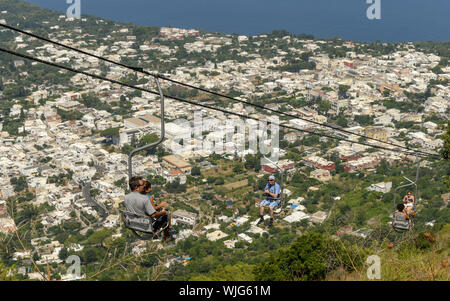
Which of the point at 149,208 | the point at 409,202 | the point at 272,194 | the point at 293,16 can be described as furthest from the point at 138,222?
the point at 293,16

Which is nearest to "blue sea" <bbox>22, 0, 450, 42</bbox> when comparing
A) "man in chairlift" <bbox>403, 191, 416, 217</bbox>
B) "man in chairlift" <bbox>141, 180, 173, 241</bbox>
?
"man in chairlift" <bbox>403, 191, 416, 217</bbox>

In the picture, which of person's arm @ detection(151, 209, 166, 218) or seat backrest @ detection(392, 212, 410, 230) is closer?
person's arm @ detection(151, 209, 166, 218)

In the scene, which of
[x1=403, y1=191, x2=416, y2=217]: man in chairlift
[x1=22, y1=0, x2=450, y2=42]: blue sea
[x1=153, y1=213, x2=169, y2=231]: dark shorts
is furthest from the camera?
[x1=22, y1=0, x2=450, y2=42]: blue sea

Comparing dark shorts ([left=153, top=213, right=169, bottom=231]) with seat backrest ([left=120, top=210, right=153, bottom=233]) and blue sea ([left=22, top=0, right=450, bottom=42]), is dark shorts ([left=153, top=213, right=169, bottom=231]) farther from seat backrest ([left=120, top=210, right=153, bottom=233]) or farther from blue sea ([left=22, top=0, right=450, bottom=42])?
blue sea ([left=22, top=0, right=450, bottom=42])

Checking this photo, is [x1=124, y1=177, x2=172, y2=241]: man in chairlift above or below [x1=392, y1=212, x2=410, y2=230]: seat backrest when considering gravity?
above

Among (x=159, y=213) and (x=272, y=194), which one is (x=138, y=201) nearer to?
(x=159, y=213)

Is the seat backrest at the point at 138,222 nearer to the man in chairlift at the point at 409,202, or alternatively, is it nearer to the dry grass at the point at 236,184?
the man in chairlift at the point at 409,202

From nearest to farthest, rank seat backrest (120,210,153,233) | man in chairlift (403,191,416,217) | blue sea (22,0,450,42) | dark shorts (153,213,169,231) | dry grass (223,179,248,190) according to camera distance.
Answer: seat backrest (120,210,153,233) → dark shorts (153,213,169,231) → man in chairlift (403,191,416,217) → dry grass (223,179,248,190) → blue sea (22,0,450,42)

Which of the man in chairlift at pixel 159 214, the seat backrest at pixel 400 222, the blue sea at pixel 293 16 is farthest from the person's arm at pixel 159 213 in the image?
the blue sea at pixel 293 16
